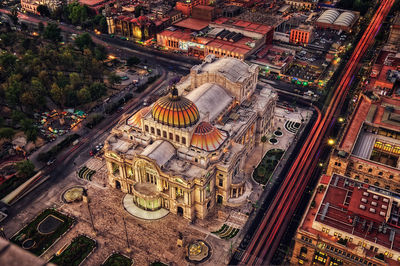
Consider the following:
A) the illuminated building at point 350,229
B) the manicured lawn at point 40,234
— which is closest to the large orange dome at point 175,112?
the manicured lawn at point 40,234

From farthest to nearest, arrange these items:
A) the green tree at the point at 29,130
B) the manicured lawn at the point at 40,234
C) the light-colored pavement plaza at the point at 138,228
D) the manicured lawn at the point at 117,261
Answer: the green tree at the point at 29,130 < the manicured lawn at the point at 40,234 < the light-colored pavement plaza at the point at 138,228 < the manicured lawn at the point at 117,261

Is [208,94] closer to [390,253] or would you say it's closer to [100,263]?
[100,263]

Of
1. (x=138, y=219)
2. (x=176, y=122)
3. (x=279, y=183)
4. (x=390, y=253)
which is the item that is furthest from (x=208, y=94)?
(x=390, y=253)

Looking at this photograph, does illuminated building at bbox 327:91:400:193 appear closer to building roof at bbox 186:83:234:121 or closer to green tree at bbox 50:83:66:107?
building roof at bbox 186:83:234:121

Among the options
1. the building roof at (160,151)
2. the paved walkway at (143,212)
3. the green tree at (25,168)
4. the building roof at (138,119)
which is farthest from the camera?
the building roof at (138,119)

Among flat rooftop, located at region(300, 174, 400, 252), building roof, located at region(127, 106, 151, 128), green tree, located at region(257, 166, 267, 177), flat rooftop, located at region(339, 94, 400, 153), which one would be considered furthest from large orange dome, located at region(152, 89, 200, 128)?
flat rooftop, located at region(339, 94, 400, 153)

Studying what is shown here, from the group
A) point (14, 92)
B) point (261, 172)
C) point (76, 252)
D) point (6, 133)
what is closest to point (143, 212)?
point (76, 252)

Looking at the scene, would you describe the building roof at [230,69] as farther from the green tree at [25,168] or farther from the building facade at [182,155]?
the green tree at [25,168]
